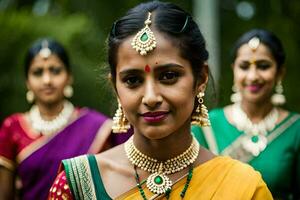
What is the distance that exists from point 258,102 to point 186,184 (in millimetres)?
2770

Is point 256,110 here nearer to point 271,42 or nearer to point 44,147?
point 271,42

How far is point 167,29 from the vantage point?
3664 mm

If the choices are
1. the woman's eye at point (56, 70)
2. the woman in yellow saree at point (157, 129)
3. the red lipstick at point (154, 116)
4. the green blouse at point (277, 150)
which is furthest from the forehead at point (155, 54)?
the woman's eye at point (56, 70)

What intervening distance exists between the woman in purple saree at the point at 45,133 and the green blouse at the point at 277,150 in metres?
0.70

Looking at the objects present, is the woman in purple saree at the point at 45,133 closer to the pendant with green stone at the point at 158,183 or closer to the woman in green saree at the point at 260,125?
the woman in green saree at the point at 260,125

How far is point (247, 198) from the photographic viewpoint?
12.3 ft

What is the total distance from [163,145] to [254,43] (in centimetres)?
294

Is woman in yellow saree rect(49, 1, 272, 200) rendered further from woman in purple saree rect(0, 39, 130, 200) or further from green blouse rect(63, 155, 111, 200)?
woman in purple saree rect(0, 39, 130, 200)

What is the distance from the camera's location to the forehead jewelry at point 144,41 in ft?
11.7

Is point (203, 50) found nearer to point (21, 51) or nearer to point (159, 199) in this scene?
point (159, 199)

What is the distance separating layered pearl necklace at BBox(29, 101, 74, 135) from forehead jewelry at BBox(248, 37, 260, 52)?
1.61 metres

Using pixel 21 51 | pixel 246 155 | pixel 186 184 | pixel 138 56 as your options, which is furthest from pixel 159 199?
pixel 21 51

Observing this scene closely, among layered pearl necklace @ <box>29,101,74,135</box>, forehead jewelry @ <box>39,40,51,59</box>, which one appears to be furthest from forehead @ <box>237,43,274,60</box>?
forehead jewelry @ <box>39,40,51,59</box>

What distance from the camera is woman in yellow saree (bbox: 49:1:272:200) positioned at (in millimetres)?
3572
